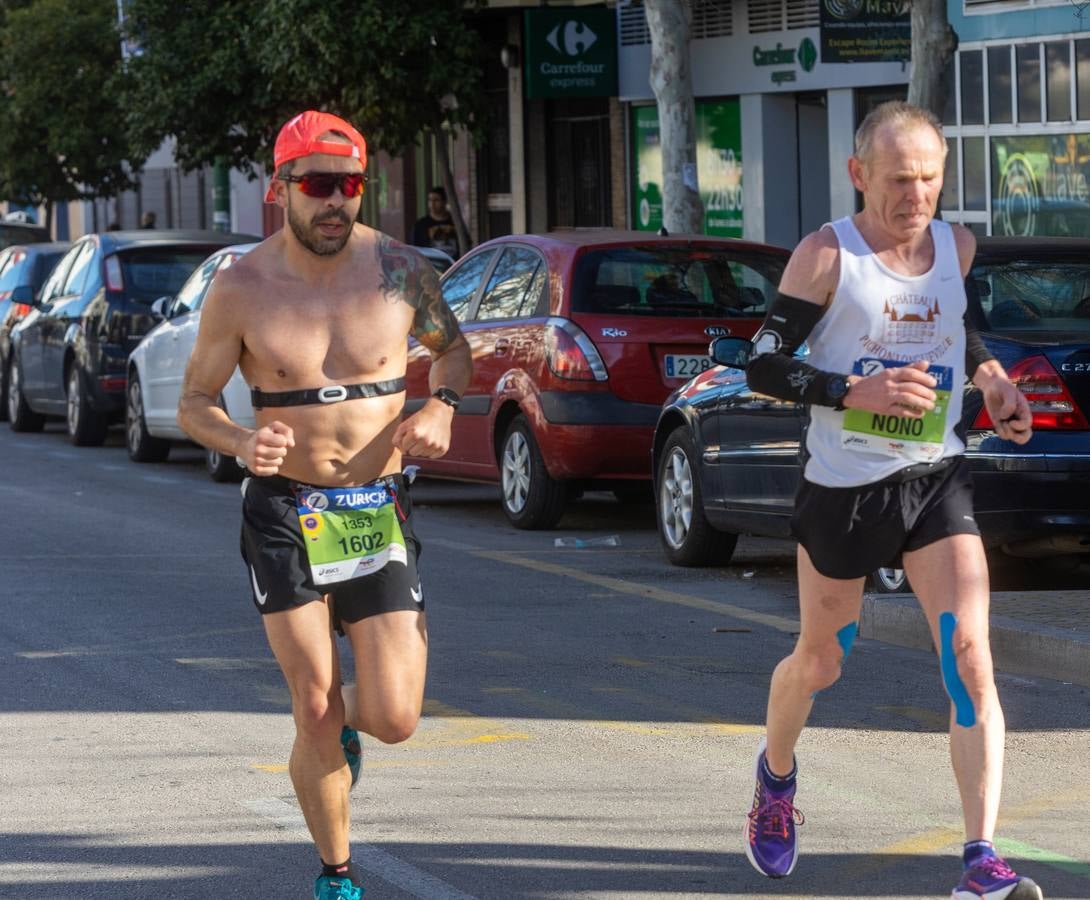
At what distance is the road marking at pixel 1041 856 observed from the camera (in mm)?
5664

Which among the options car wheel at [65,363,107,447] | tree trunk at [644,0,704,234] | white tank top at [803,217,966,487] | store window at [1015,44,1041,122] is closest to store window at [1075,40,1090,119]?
store window at [1015,44,1041,122]

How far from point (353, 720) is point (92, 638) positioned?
14.2 feet

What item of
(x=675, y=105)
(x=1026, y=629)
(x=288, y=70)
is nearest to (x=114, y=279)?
(x=675, y=105)

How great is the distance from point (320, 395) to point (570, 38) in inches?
821

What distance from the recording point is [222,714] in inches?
305

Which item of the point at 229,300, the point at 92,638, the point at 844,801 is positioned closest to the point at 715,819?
the point at 844,801

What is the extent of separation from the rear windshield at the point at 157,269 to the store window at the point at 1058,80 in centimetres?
736

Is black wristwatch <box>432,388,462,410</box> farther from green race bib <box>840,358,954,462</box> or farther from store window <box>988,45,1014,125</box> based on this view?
store window <box>988,45,1014,125</box>

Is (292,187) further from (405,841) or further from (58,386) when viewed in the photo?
(58,386)

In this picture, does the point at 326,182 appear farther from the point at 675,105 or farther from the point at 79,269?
the point at 79,269

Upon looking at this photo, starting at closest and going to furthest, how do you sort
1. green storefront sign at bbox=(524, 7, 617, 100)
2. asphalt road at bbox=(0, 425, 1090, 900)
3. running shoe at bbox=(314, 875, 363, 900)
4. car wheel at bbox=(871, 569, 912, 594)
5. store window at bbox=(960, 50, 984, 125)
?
1. running shoe at bbox=(314, 875, 363, 900)
2. asphalt road at bbox=(0, 425, 1090, 900)
3. car wheel at bbox=(871, 569, 912, 594)
4. store window at bbox=(960, 50, 984, 125)
5. green storefront sign at bbox=(524, 7, 617, 100)

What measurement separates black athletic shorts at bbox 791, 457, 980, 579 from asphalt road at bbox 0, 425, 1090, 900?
31.3 inches

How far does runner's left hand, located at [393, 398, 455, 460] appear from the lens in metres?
5.24

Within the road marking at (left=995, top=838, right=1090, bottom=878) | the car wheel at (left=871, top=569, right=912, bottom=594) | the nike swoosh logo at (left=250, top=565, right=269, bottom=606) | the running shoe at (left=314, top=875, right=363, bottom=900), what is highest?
the nike swoosh logo at (left=250, top=565, right=269, bottom=606)
